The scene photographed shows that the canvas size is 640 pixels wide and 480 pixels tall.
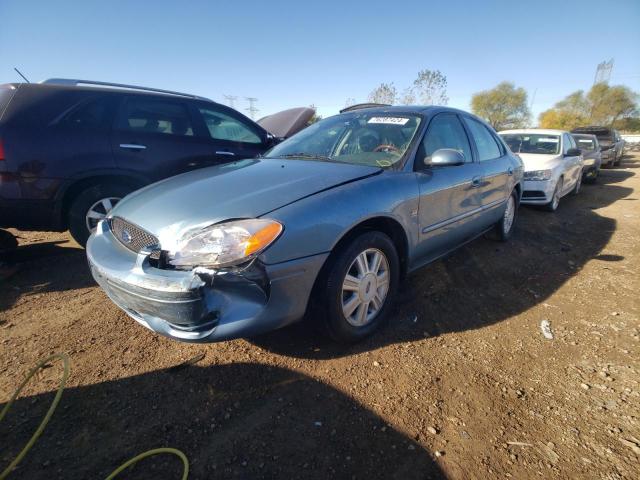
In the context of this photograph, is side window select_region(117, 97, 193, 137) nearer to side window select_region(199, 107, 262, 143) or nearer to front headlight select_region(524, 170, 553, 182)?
side window select_region(199, 107, 262, 143)

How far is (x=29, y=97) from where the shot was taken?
3174 millimetres

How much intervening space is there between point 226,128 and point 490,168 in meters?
3.23

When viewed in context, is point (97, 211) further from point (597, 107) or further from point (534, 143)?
point (597, 107)

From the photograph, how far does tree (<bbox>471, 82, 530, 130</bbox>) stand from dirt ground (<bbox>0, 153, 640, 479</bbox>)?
61.0 m

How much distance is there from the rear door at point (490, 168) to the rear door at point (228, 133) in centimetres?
263

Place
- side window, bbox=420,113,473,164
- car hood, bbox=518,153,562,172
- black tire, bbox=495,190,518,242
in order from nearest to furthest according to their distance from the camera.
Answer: side window, bbox=420,113,473,164 < black tire, bbox=495,190,518,242 < car hood, bbox=518,153,562,172

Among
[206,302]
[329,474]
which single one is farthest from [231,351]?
[329,474]

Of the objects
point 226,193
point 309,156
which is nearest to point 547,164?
point 309,156

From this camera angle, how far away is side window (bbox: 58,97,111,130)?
334 cm

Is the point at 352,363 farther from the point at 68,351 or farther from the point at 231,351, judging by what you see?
the point at 68,351

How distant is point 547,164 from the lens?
6.10m

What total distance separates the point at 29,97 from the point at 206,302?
10.3 feet

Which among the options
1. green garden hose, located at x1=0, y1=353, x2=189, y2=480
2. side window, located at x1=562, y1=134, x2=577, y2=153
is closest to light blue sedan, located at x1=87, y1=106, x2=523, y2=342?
green garden hose, located at x1=0, y1=353, x2=189, y2=480

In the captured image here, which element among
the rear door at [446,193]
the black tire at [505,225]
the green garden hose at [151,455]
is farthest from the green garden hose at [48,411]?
the black tire at [505,225]
